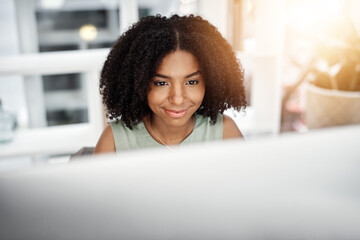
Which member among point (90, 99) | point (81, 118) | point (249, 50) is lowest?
point (81, 118)

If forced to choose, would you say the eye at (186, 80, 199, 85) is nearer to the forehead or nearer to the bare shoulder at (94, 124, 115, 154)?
the forehead

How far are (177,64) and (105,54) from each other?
1.19 metres

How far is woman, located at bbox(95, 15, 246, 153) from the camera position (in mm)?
945

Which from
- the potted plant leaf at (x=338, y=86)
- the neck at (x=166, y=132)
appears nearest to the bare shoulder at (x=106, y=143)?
the neck at (x=166, y=132)

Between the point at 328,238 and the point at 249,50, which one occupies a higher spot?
the point at 249,50

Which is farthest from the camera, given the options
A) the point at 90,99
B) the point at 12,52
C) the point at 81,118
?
the point at 81,118

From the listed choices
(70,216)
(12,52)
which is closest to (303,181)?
(70,216)

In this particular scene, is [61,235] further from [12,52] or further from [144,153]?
[12,52]

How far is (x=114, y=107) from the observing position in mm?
1114

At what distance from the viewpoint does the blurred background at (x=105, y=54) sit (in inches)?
79.4

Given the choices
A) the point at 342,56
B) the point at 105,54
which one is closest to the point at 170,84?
the point at 105,54

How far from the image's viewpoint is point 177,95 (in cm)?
92

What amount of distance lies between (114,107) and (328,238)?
931 mm

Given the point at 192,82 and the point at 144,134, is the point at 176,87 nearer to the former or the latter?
the point at 192,82
